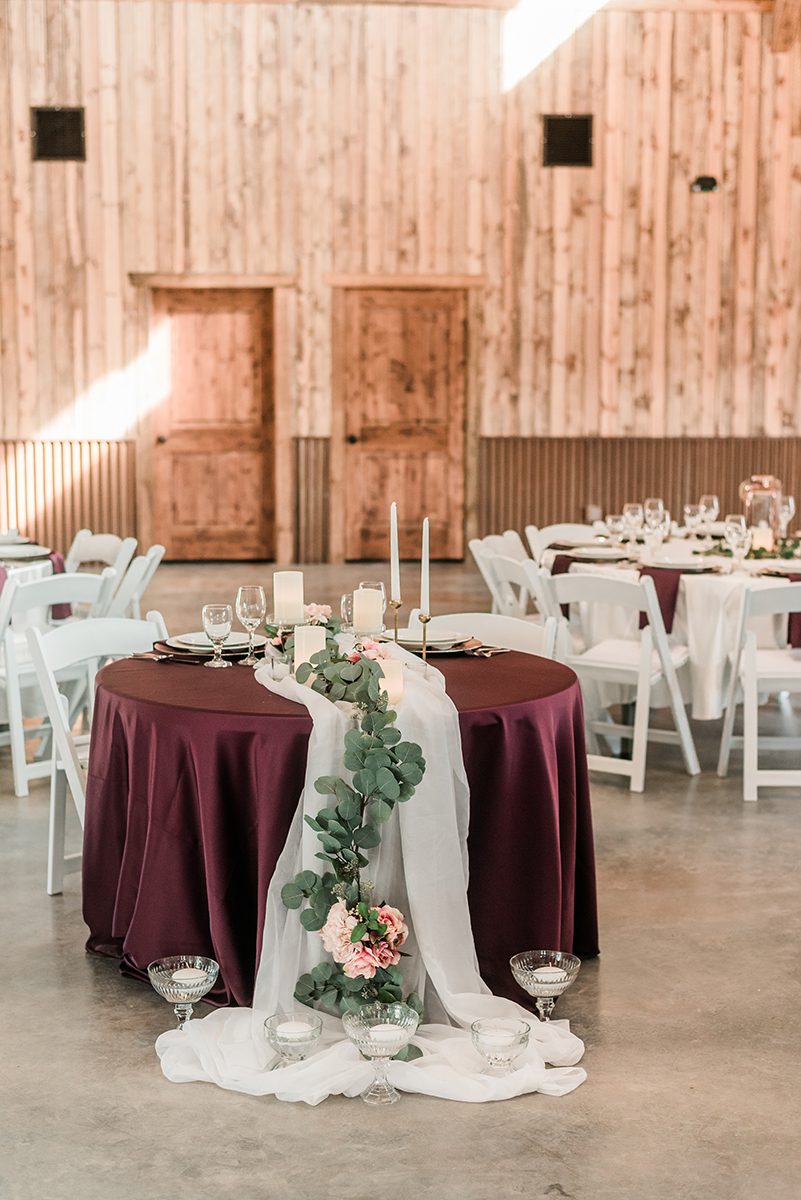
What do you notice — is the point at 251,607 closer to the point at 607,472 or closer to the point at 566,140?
the point at 607,472

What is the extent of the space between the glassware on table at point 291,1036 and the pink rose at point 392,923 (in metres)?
0.23

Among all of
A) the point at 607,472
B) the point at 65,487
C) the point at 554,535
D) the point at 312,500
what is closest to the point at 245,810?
the point at 554,535

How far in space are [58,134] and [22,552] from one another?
6092mm

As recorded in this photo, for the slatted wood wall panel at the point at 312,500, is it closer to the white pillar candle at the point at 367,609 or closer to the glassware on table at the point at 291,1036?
the white pillar candle at the point at 367,609

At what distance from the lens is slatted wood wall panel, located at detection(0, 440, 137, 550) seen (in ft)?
38.5

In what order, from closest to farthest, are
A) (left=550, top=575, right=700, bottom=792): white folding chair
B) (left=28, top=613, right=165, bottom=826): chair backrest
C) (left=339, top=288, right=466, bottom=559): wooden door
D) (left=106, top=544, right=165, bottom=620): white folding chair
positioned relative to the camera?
(left=28, top=613, right=165, bottom=826): chair backrest < (left=550, top=575, right=700, bottom=792): white folding chair < (left=106, top=544, right=165, bottom=620): white folding chair < (left=339, top=288, right=466, bottom=559): wooden door

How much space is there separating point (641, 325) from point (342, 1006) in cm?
992

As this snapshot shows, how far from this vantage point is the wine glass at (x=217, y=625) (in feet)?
12.2

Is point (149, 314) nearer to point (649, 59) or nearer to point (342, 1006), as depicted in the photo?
point (649, 59)

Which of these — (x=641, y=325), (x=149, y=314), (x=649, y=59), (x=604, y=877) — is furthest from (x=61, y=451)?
(x=604, y=877)

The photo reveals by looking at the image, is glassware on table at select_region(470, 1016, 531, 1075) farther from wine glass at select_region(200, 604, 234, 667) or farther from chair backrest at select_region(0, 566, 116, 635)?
chair backrest at select_region(0, 566, 116, 635)

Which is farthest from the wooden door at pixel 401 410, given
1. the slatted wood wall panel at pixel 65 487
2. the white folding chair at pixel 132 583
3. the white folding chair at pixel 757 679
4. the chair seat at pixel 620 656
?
the white folding chair at pixel 757 679

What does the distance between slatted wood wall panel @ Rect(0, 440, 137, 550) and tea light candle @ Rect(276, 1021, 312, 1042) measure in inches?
366

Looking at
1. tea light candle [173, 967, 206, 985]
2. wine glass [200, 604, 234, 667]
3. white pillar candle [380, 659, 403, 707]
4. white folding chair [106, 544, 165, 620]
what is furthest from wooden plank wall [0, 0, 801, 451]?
tea light candle [173, 967, 206, 985]
